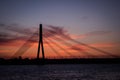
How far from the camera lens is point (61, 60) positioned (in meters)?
158

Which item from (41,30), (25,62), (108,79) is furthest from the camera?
(25,62)

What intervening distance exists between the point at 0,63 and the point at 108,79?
365 ft

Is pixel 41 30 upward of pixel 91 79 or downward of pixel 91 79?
upward

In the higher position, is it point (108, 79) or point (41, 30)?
point (41, 30)

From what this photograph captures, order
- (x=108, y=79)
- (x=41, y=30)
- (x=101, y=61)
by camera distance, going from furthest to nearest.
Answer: (x=101, y=61), (x=41, y=30), (x=108, y=79)

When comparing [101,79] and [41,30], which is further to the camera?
[41,30]

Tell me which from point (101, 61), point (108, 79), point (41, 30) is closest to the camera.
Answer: point (108, 79)

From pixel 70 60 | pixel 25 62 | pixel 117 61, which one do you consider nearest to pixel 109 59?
pixel 117 61

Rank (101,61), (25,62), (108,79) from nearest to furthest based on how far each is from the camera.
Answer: (108,79) < (25,62) < (101,61)

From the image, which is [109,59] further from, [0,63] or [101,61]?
[0,63]

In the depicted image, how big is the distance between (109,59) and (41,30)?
263 feet

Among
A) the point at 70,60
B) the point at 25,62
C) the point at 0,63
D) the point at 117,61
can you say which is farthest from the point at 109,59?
the point at 0,63

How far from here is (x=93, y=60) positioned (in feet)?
523

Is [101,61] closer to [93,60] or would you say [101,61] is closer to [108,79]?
[93,60]
